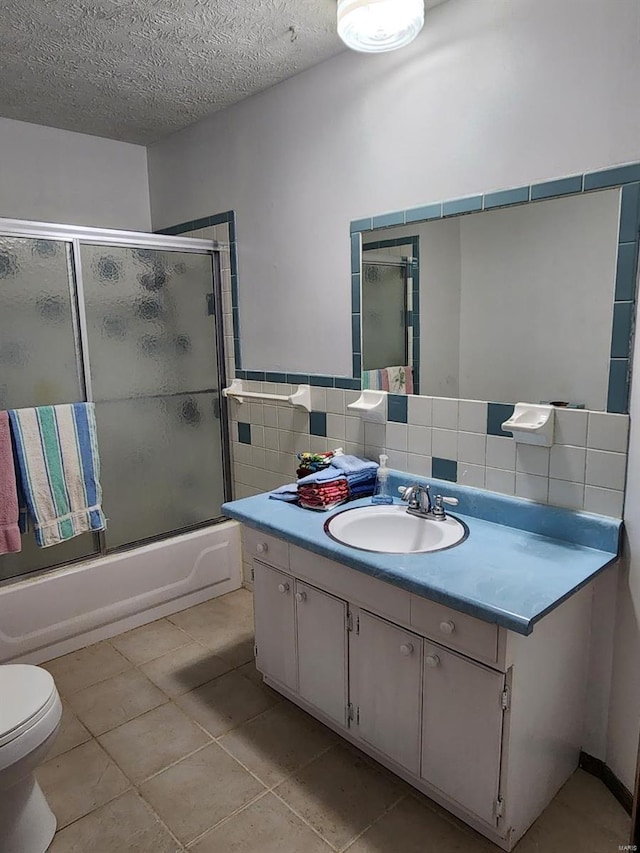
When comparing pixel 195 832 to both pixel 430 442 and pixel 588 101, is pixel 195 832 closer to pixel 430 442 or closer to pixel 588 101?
pixel 430 442

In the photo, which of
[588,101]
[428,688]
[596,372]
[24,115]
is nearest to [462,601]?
[428,688]

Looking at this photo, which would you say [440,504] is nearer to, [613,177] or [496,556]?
[496,556]

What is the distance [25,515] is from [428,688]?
5.62ft

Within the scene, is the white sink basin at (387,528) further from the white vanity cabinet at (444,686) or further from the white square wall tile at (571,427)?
the white square wall tile at (571,427)

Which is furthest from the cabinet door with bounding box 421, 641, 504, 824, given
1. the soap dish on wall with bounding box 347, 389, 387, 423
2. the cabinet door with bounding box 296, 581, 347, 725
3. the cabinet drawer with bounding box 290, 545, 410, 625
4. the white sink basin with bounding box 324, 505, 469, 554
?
the soap dish on wall with bounding box 347, 389, 387, 423

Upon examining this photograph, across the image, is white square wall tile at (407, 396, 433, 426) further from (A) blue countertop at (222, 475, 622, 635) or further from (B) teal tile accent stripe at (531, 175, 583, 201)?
(B) teal tile accent stripe at (531, 175, 583, 201)

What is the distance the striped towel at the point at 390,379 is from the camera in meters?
2.11

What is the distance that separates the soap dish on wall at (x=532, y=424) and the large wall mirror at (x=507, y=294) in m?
0.04

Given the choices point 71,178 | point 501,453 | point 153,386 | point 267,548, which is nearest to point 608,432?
point 501,453

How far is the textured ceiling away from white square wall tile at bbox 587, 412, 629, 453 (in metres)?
1.40

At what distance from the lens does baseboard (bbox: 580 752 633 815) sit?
1.61 metres

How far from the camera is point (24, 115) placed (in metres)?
2.73

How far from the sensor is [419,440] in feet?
6.82

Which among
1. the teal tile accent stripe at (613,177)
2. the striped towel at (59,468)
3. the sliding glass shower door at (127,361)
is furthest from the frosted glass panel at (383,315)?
the striped towel at (59,468)
